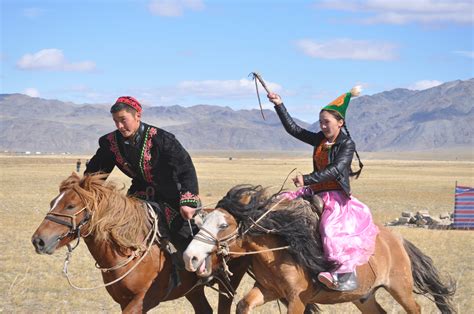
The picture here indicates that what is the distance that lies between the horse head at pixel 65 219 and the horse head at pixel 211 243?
37.9 inches

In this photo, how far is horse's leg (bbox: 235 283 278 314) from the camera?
6.72 metres

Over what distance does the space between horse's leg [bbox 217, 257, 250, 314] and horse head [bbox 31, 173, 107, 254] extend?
5.36ft

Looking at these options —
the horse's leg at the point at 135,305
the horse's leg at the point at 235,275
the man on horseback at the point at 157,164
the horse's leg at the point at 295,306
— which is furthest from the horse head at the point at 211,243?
the horse's leg at the point at 295,306

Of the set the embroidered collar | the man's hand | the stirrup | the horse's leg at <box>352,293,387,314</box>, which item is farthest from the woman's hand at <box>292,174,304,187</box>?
the horse's leg at <box>352,293,387,314</box>

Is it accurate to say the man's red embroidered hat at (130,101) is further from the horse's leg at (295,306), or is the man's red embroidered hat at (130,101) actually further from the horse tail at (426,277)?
the horse tail at (426,277)

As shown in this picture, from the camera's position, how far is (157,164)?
24.1 ft

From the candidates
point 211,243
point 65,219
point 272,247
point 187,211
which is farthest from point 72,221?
point 272,247

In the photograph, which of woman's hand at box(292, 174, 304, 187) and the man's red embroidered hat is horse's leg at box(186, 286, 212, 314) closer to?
woman's hand at box(292, 174, 304, 187)

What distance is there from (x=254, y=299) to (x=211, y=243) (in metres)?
0.65

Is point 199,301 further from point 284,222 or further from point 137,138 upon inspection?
point 137,138

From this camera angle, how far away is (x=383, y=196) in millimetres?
40219

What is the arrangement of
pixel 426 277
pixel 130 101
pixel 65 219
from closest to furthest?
pixel 65 219 < pixel 130 101 < pixel 426 277

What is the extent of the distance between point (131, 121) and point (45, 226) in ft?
4.40

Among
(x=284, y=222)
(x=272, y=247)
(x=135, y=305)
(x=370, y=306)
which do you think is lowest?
(x=370, y=306)
